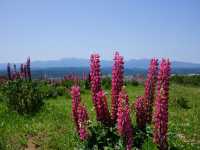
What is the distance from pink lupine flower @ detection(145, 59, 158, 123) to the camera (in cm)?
948

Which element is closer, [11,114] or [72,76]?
[11,114]

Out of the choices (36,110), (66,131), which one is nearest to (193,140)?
(66,131)

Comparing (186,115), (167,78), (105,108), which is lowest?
(186,115)

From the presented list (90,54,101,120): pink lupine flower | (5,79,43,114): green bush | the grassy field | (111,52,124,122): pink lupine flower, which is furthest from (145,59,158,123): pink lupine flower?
(5,79,43,114): green bush

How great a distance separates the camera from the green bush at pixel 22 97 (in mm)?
15970

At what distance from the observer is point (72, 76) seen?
29984 mm

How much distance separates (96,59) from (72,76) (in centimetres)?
2082

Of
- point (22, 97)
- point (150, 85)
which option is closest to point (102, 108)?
point (150, 85)

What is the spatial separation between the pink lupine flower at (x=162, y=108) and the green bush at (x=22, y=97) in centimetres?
803

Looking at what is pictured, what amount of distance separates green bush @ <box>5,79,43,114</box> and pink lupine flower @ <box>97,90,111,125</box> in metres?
6.92

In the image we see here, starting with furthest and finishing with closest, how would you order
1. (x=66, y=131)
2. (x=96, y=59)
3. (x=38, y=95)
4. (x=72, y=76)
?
1. (x=72, y=76)
2. (x=38, y=95)
3. (x=66, y=131)
4. (x=96, y=59)

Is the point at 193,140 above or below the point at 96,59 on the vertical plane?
below

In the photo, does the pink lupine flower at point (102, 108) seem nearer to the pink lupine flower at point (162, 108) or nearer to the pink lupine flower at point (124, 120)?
the pink lupine flower at point (124, 120)

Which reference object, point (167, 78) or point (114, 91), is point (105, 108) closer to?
point (114, 91)
